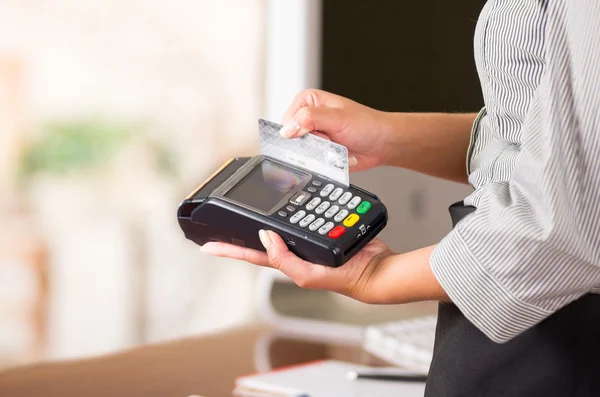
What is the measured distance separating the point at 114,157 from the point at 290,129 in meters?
2.48

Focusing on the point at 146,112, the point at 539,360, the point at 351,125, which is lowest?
the point at 146,112

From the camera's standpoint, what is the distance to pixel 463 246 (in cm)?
51

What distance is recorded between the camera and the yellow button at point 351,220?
586mm

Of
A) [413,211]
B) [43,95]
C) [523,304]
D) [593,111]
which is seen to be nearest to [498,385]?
[523,304]

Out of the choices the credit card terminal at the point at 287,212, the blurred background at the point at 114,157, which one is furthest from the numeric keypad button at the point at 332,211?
the blurred background at the point at 114,157

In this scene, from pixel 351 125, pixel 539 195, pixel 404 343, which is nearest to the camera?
pixel 539 195

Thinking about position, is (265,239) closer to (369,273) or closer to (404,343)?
(369,273)

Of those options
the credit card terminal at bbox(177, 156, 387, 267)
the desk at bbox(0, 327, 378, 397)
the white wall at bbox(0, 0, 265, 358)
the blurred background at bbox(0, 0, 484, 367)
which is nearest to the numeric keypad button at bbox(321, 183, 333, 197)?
the credit card terminal at bbox(177, 156, 387, 267)

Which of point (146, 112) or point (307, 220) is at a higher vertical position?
point (307, 220)

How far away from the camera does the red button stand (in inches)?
22.5

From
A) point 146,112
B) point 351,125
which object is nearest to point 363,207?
point 351,125

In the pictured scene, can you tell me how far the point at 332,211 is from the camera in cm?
60

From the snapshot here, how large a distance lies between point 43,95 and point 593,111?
104 inches

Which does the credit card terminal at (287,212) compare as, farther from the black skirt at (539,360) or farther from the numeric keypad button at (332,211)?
the black skirt at (539,360)
